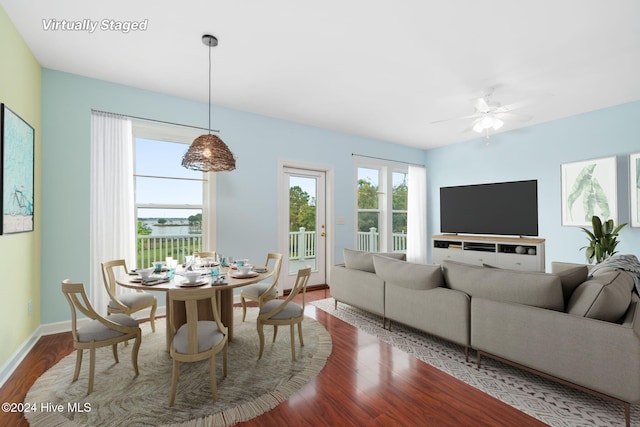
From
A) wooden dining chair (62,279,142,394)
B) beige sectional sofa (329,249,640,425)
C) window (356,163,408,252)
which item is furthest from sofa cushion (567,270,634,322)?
window (356,163,408,252)

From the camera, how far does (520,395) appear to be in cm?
200

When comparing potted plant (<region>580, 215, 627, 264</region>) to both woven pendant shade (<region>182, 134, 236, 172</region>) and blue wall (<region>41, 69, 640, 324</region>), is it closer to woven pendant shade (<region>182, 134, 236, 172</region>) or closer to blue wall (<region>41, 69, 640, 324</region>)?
blue wall (<region>41, 69, 640, 324</region>)

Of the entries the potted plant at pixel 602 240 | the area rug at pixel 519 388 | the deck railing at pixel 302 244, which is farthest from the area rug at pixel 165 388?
the potted plant at pixel 602 240

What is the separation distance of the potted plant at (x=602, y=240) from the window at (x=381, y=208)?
312cm

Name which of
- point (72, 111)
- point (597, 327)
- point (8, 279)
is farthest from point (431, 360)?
point (72, 111)

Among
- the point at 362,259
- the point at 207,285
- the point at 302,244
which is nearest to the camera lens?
the point at 207,285

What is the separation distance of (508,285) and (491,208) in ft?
12.3

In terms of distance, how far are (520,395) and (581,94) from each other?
382 cm

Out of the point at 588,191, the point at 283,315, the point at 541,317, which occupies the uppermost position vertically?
the point at 588,191

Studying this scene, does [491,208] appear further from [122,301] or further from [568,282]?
[122,301]

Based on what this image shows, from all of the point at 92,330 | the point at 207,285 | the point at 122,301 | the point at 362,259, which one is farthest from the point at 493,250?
the point at 92,330

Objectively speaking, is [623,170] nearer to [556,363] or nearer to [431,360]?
[556,363]

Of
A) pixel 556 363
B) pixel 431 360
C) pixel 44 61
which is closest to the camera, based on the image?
pixel 556 363

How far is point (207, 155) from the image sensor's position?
268 centimetres
